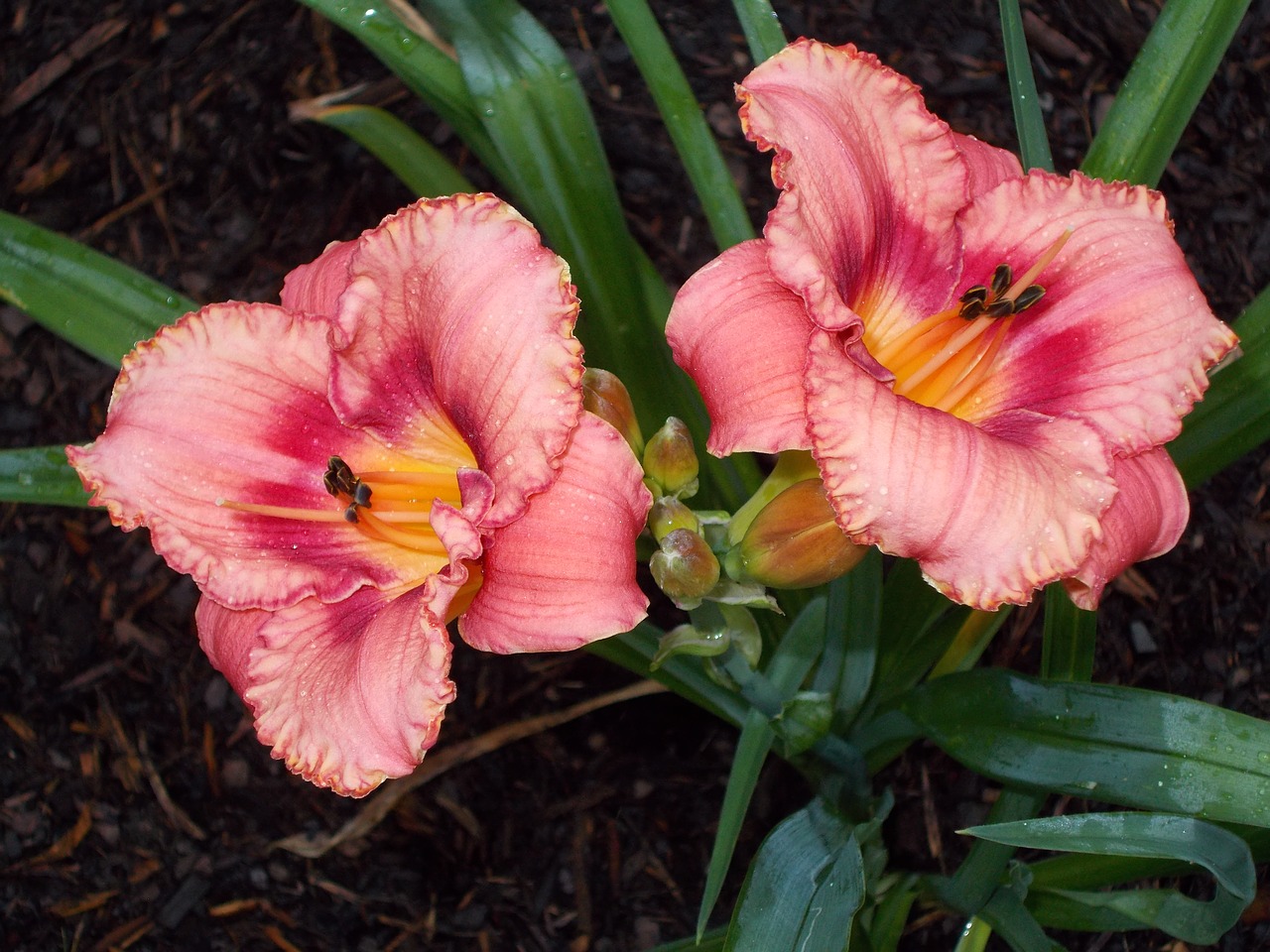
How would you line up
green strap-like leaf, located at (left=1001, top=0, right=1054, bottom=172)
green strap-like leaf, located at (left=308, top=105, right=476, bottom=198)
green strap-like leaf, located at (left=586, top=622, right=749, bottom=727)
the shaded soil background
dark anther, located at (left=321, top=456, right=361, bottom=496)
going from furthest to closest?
the shaded soil background
green strap-like leaf, located at (left=308, top=105, right=476, bottom=198)
green strap-like leaf, located at (left=586, top=622, right=749, bottom=727)
green strap-like leaf, located at (left=1001, top=0, right=1054, bottom=172)
dark anther, located at (left=321, top=456, right=361, bottom=496)

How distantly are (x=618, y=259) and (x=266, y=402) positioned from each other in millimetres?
515

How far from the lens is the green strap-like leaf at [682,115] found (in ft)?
4.06

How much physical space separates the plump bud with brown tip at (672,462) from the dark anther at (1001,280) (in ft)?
0.90

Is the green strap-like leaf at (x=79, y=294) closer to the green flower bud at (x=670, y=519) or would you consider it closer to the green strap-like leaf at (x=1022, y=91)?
the green flower bud at (x=670, y=519)

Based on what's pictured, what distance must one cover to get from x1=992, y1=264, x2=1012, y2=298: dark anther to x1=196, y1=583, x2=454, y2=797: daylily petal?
1.60 ft

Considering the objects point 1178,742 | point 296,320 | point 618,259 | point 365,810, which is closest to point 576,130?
point 618,259

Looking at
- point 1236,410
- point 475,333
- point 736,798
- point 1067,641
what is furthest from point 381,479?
point 1236,410

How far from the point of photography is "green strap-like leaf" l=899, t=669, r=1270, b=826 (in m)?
0.88

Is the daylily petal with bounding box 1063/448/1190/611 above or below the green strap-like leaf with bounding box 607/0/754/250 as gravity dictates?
below


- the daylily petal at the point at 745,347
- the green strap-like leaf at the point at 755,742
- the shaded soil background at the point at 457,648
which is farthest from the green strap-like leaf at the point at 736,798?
the shaded soil background at the point at 457,648

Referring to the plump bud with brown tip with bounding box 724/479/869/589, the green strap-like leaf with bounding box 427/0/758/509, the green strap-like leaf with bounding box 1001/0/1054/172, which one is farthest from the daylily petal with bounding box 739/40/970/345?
the green strap-like leaf with bounding box 427/0/758/509

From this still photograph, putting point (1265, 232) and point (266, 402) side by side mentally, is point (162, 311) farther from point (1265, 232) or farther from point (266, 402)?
point (1265, 232)

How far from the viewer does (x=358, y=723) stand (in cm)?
76

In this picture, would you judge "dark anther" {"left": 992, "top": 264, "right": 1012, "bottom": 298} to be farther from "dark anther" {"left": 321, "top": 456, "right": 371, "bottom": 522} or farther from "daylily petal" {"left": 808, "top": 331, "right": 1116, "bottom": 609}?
"dark anther" {"left": 321, "top": 456, "right": 371, "bottom": 522}
